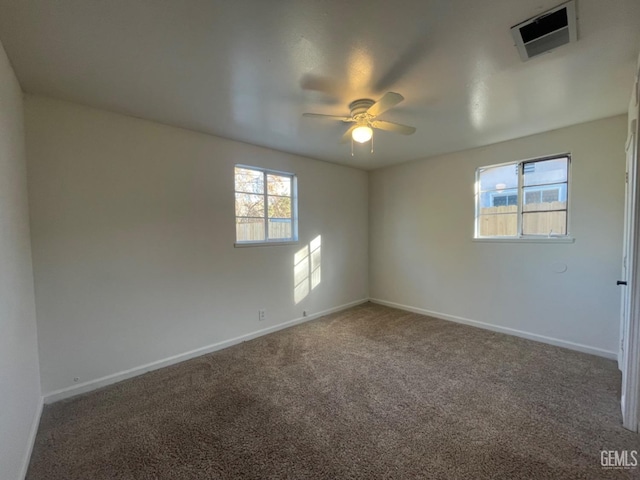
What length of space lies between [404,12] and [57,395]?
3.61 metres

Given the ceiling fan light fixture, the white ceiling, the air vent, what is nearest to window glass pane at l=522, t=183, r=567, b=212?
the white ceiling

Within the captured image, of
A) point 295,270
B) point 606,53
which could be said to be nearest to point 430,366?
point 295,270

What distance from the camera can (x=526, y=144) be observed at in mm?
3264

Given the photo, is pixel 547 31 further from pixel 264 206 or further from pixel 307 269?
pixel 307 269

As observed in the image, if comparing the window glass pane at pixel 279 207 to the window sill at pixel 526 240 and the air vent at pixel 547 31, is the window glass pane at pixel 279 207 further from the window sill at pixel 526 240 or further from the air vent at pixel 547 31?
the air vent at pixel 547 31

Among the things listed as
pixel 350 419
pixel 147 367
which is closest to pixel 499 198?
pixel 350 419

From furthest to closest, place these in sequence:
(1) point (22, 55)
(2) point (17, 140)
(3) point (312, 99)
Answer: (3) point (312, 99) < (2) point (17, 140) < (1) point (22, 55)

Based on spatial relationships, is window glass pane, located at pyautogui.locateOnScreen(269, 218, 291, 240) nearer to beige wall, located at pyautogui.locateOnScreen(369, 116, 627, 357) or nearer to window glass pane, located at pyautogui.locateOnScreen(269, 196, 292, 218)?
window glass pane, located at pyautogui.locateOnScreen(269, 196, 292, 218)

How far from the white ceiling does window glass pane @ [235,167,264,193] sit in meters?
0.71

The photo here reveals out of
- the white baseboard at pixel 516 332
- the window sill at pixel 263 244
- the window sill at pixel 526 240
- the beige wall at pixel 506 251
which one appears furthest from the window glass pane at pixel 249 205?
the window sill at pixel 526 240

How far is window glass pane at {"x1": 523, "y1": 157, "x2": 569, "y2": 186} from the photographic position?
3088 millimetres

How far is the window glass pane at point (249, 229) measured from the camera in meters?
3.34

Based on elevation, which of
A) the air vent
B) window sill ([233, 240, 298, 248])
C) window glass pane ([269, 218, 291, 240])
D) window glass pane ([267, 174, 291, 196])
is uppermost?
the air vent

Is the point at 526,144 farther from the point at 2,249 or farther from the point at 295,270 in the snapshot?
the point at 2,249
